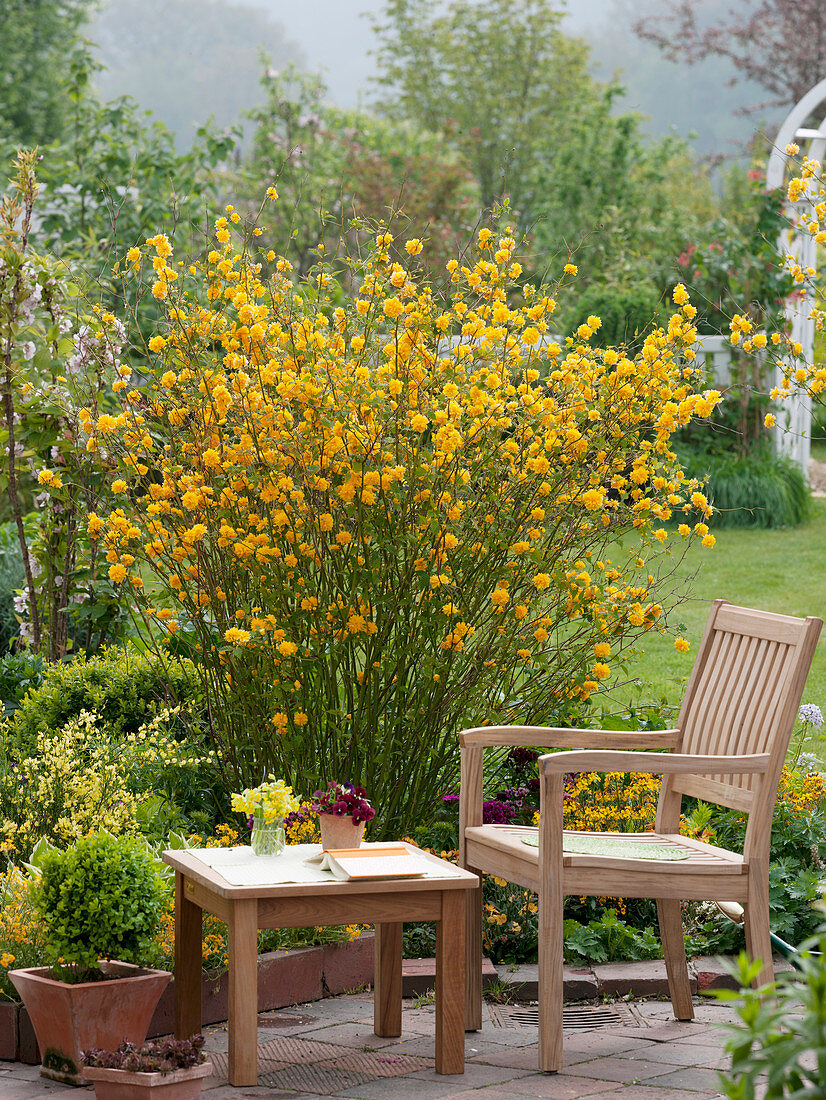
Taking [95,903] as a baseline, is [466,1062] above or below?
below

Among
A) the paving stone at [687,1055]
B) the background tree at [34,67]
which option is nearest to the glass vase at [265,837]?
the paving stone at [687,1055]

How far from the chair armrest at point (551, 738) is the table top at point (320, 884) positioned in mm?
371

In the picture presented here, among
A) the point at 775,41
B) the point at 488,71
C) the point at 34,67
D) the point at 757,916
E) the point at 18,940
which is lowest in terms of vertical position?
the point at 18,940

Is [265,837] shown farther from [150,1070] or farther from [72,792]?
[72,792]

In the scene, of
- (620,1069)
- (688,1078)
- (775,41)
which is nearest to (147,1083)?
(620,1069)

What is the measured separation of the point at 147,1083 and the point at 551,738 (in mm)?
1275

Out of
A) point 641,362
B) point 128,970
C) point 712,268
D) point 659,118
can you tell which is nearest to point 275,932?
point 128,970

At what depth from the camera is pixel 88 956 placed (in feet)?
9.76

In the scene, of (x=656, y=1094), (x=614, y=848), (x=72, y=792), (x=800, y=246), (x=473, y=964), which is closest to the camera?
(x=656, y=1094)

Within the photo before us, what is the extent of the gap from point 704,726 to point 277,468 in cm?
131

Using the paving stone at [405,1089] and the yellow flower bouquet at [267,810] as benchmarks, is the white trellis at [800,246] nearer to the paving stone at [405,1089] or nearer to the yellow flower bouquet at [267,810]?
the yellow flower bouquet at [267,810]

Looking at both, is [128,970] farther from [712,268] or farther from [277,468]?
[712,268]

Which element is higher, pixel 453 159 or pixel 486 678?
pixel 453 159

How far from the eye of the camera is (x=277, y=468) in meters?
3.69
